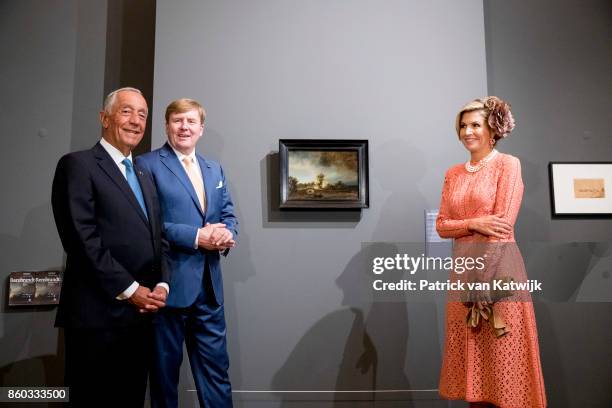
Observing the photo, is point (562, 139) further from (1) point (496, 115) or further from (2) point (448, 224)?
(2) point (448, 224)

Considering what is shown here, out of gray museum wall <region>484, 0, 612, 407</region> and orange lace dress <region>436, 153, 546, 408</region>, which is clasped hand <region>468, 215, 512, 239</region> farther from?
gray museum wall <region>484, 0, 612, 407</region>

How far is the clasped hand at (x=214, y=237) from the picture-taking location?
241 centimetres

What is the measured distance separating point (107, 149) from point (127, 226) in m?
0.40

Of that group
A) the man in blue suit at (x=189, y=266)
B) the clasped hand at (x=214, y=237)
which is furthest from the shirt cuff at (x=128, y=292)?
the clasped hand at (x=214, y=237)

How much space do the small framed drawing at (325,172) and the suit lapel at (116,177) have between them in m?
1.20

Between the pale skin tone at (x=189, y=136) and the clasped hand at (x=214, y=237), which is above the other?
the pale skin tone at (x=189, y=136)

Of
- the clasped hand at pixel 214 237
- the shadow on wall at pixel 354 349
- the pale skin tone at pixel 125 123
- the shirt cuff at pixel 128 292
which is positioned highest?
the pale skin tone at pixel 125 123

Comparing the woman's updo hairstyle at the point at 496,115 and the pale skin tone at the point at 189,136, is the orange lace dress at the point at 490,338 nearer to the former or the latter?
the woman's updo hairstyle at the point at 496,115

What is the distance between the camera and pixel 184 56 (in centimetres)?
319

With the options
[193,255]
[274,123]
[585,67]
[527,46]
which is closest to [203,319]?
[193,255]

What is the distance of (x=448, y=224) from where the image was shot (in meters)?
2.46

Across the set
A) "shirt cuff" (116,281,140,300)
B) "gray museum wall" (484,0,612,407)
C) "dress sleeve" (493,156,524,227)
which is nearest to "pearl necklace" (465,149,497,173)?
"dress sleeve" (493,156,524,227)

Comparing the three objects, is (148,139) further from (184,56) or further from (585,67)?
(585,67)

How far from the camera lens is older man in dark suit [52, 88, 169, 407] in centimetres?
192
